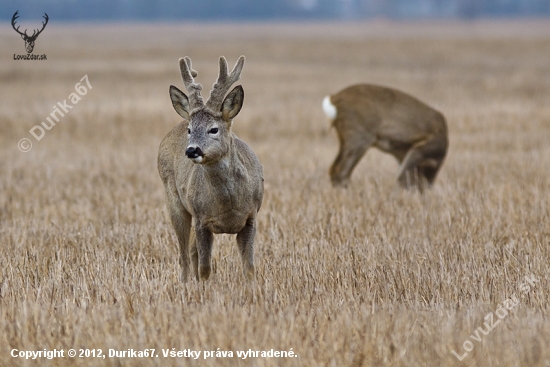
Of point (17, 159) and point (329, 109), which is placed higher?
point (329, 109)

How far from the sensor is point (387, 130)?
10.9m

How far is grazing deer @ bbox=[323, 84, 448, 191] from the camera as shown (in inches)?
421

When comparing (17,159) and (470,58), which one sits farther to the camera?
(470,58)

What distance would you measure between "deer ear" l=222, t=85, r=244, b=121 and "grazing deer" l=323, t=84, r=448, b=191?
Answer: 5296 mm

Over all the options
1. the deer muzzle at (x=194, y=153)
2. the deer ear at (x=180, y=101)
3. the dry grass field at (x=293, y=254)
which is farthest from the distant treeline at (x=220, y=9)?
the deer muzzle at (x=194, y=153)

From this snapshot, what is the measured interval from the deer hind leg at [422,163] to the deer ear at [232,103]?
543 cm

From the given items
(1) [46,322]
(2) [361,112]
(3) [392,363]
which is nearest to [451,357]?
(3) [392,363]

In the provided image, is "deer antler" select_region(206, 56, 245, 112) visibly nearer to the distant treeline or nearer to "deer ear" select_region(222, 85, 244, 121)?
"deer ear" select_region(222, 85, 244, 121)

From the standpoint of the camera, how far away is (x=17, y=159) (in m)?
13.3

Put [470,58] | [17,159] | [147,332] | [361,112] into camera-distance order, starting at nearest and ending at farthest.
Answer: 1. [147,332]
2. [361,112]
3. [17,159]
4. [470,58]

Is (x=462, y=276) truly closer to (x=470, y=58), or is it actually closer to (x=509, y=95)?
(x=509, y=95)

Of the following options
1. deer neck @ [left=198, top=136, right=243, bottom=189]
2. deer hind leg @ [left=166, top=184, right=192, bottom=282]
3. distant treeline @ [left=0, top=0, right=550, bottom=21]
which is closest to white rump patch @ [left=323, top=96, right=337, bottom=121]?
deer hind leg @ [left=166, top=184, right=192, bottom=282]

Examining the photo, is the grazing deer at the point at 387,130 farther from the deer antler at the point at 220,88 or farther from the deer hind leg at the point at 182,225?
Answer: the deer antler at the point at 220,88

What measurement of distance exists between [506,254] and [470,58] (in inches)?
1188
